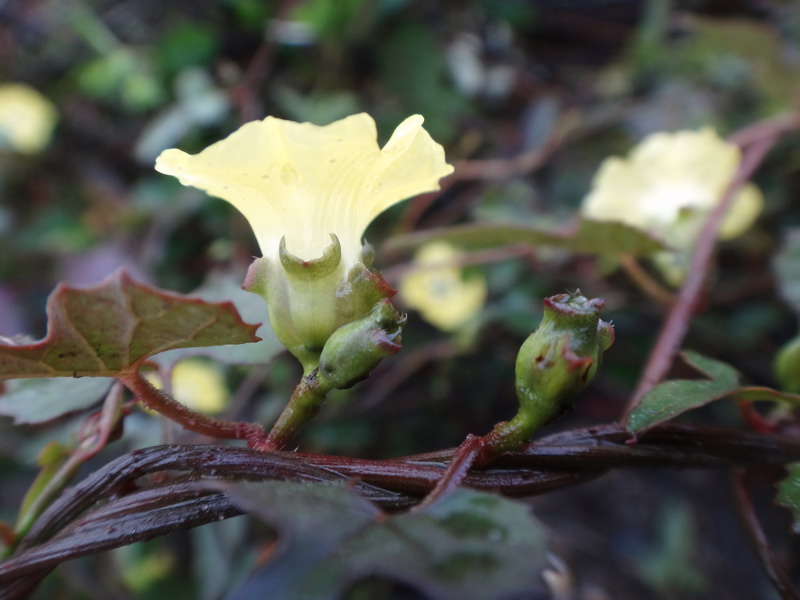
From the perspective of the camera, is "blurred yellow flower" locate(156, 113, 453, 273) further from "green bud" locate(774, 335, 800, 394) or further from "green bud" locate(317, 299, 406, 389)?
"green bud" locate(774, 335, 800, 394)

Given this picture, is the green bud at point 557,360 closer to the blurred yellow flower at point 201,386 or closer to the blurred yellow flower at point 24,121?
the blurred yellow flower at point 201,386

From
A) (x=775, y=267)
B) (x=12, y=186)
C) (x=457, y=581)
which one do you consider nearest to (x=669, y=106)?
(x=775, y=267)

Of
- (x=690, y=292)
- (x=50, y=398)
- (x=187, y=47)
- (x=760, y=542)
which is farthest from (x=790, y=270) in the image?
(x=187, y=47)

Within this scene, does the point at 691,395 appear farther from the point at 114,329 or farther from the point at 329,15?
the point at 329,15

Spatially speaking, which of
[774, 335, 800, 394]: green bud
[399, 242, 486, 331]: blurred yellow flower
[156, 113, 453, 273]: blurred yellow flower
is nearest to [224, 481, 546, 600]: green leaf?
[156, 113, 453, 273]: blurred yellow flower

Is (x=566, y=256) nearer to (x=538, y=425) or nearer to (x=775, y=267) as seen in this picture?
(x=775, y=267)
